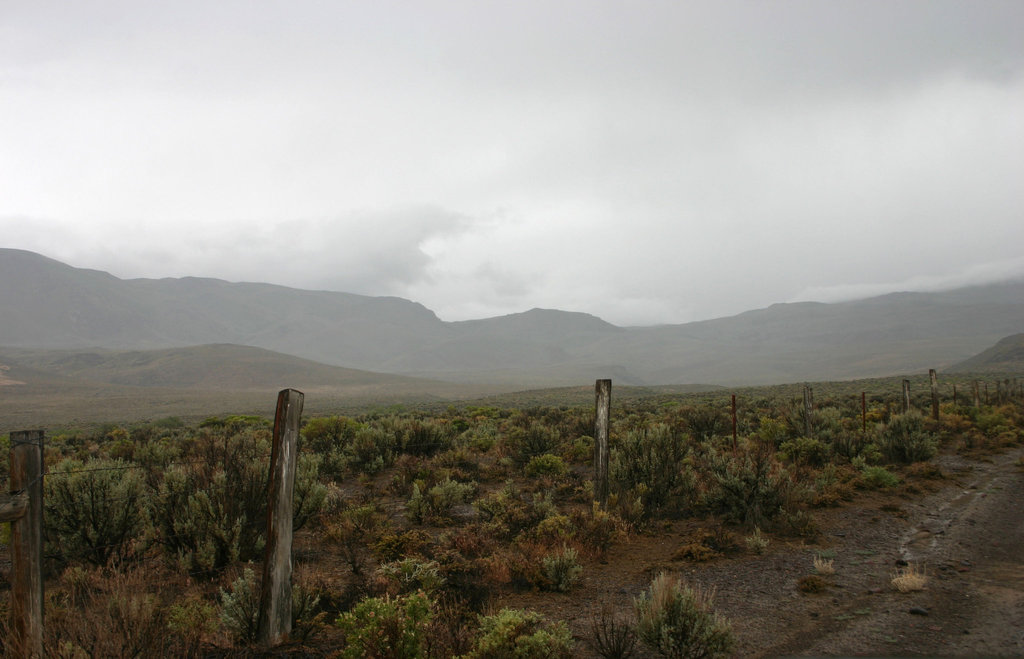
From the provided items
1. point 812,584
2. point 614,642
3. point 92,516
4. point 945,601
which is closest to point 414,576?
point 614,642

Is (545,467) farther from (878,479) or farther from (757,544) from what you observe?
(878,479)

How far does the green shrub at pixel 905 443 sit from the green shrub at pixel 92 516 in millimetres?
15783

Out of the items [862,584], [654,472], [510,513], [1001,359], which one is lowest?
[862,584]

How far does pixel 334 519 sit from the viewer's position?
879 centimetres

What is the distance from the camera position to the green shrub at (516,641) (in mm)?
4242

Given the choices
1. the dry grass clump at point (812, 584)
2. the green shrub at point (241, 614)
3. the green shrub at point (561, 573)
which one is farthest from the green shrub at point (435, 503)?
the dry grass clump at point (812, 584)

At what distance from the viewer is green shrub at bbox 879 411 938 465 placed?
43.1ft

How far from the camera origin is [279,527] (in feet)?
14.9

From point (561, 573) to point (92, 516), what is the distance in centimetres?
609

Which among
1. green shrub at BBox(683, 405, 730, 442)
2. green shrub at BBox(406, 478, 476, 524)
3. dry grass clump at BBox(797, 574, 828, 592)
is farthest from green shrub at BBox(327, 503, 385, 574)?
green shrub at BBox(683, 405, 730, 442)

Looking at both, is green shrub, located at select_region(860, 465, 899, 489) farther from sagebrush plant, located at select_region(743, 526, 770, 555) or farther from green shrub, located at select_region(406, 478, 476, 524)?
green shrub, located at select_region(406, 478, 476, 524)

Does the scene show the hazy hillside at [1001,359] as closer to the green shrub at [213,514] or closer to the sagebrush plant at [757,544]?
the sagebrush plant at [757,544]

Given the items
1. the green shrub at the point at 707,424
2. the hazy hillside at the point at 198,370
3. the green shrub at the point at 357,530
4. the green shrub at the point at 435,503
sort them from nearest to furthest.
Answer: the green shrub at the point at 357,530
the green shrub at the point at 435,503
the green shrub at the point at 707,424
the hazy hillside at the point at 198,370

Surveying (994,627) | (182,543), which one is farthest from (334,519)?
(994,627)
